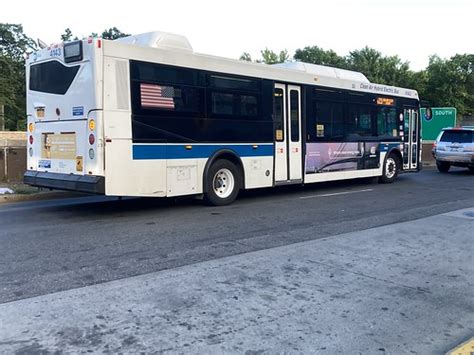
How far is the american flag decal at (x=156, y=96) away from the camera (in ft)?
30.6

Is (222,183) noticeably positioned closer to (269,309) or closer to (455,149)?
(269,309)

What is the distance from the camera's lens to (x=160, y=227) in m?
8.41

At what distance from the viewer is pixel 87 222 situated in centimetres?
891

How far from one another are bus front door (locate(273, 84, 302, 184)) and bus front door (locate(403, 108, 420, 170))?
18.9ft

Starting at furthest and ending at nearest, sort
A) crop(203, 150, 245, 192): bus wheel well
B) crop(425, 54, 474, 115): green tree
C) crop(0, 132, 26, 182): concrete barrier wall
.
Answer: crop(425, 54, 474, 115): green tree, crop(0, 132, 26, 182): concrete barrier wall, crop(203, 150, 245, 192): bus wheel well

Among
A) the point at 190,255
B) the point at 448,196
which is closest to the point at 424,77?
the point at 448,196

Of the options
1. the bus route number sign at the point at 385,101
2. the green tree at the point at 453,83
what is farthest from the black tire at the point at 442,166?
the green tree at the point at 453,83

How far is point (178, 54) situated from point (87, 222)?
3685 millimetres

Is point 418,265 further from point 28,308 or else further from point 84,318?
point 28,308

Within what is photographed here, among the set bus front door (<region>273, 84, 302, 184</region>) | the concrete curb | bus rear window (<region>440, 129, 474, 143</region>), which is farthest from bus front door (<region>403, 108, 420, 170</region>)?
the concrete curb

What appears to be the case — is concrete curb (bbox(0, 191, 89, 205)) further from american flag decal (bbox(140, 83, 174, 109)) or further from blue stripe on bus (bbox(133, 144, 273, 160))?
american flag decal (bbox(140, 83, 174, 109))

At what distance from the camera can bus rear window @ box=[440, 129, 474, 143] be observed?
2012cm

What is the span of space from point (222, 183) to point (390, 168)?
756 cm

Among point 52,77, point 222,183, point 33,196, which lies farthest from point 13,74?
point 222,183
